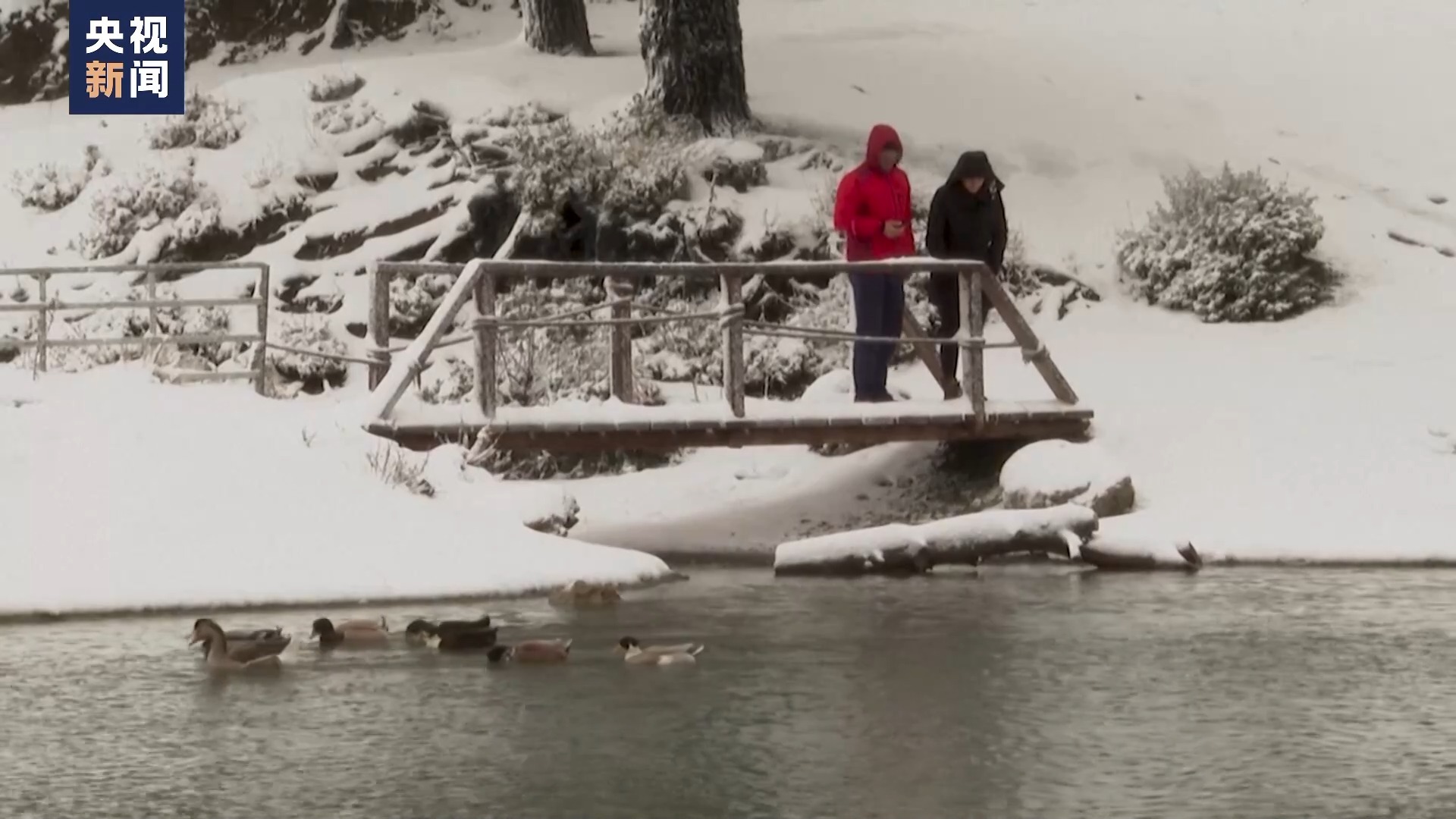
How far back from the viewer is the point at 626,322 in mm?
15570

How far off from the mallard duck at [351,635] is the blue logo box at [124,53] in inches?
703

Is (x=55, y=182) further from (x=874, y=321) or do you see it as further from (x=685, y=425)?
(x=685, y=425)

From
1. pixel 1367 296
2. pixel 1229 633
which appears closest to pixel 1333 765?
pixel 1229 633

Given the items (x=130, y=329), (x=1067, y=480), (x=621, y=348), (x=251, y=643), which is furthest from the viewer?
(x=130, y=329)

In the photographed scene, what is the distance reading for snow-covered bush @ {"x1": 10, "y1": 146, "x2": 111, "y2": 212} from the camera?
2489 centimetres

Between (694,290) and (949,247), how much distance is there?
462 cm

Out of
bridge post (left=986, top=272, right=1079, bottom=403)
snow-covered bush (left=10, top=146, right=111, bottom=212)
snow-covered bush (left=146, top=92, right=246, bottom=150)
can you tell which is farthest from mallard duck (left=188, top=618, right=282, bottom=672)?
snow-covered bush (left=10, top=146, right=111, bottom=212)

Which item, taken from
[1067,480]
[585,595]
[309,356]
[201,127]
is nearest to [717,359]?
[309,356]

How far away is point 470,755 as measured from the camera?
763 centimetres

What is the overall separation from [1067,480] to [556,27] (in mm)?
12705

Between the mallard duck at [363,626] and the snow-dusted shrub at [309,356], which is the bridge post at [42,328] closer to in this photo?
the snow-dusted shrub at [309,356]

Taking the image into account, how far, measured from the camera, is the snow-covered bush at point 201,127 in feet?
81.6

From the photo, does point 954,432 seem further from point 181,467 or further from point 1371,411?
point 181,467

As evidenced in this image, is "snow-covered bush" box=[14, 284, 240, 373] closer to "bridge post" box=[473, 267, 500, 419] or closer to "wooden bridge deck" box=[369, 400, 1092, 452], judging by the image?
"bridge post" box=[473, 267, 500, 419]
